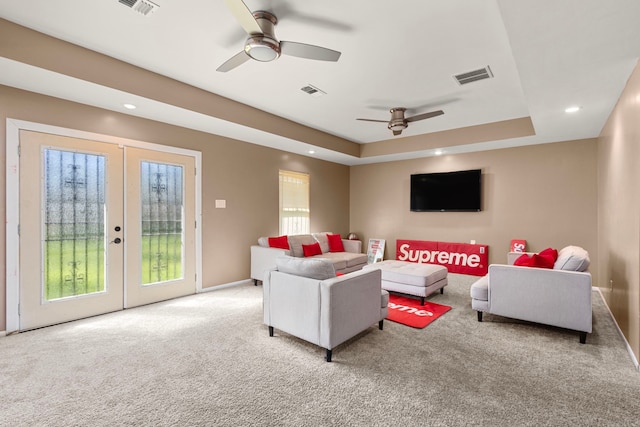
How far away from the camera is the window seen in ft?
21.2

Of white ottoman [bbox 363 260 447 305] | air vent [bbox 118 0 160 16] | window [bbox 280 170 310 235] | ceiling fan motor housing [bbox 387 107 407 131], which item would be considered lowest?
white ottoman [bbox 363 260 447 305]

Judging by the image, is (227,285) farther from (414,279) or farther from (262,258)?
(414,279)

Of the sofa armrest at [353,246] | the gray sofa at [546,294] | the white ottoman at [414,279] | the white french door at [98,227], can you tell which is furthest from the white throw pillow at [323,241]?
the gray sofa at [546,294]

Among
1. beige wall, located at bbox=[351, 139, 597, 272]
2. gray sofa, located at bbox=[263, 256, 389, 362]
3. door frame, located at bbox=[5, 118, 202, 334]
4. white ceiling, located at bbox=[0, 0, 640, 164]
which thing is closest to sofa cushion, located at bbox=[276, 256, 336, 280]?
gray sofa, located at bbox=[263, 256, 389, 362]

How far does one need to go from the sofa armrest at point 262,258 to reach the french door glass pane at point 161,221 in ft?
4.08

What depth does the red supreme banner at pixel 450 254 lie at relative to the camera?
20.5 feet

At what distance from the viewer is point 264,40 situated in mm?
2447

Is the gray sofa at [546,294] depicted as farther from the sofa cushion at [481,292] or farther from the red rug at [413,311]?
the red rug at [413,311]

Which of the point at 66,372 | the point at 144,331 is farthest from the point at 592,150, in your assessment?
the point at 66,372

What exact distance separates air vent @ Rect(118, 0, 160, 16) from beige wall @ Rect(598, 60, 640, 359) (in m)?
4.15

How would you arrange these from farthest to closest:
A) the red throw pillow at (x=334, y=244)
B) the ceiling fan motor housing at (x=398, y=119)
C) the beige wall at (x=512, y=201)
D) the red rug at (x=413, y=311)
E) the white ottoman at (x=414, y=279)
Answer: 1. the red throw pillow at (x=334, y=244)
2. the beige wall at (x=512, y=201)
3. the ceiling fan motor housing at (x=398, y=119)
4. the white ottoman at (x=414, y=279)
5. the red rug at (x=413, y=311)

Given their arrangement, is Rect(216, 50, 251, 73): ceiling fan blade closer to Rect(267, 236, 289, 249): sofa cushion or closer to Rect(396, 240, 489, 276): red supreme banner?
Rect(267, 236, 289, 249): sofa cushion

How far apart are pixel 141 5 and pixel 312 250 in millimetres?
4367

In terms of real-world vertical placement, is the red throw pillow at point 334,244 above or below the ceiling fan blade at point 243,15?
below
